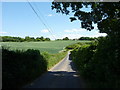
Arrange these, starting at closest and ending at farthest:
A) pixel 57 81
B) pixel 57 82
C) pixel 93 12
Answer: pixel 57 82, pixel 57 81, pixel 93 12

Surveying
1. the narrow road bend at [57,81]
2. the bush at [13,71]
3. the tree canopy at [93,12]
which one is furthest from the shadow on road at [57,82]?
the tree canopy at [93,12]

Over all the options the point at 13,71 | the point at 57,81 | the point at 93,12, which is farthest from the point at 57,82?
the point at 93,12

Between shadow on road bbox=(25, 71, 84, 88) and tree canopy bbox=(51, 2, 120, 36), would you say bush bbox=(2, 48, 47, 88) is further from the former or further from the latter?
tree canopy bbox=(51, 2, 120, 36)

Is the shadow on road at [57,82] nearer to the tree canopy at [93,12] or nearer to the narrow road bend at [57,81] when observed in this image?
the narrow road bend at [57,81]

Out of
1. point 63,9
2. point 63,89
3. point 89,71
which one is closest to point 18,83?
point 63,89

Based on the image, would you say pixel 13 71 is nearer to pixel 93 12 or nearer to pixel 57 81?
pixel 57 81

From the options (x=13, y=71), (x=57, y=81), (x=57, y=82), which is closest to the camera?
(x=13, y=71)

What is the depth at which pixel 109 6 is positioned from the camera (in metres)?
16.5

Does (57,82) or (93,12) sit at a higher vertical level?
(93,12)

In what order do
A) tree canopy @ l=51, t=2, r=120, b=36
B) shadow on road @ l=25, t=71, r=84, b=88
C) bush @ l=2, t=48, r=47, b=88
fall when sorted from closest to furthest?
bush @ l=2, t=48, r=47, b=88 < shadow on road @ l=25, t=71, r=84, b=88 < tree canopy @ l=51, t=2, r=120, b=36

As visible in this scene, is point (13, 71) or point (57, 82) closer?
point (13, 71)

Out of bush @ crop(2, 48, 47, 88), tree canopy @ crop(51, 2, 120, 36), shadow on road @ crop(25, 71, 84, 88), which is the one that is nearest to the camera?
bush @ crop(2, 48, 47, 88)

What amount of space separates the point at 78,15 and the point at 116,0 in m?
4.18

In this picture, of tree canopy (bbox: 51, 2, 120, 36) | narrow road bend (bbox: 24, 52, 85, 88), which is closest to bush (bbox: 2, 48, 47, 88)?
narrow road bend (bbox: 24, 52, 85, 88)
